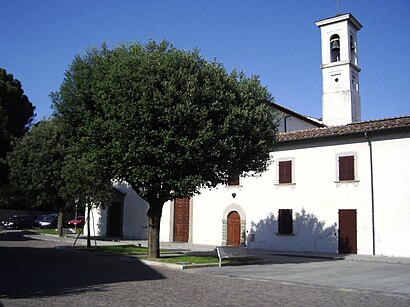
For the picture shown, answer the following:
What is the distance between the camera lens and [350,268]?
1683cm

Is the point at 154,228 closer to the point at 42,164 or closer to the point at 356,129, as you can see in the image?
the point at 356,129

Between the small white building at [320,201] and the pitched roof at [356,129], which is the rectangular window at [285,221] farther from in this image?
the pitched roof at [356,129]

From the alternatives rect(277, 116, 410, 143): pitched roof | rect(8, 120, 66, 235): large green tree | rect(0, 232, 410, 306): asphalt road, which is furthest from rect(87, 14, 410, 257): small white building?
rect(0, 232, 410, 306): asphalt road

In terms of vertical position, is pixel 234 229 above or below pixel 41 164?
below

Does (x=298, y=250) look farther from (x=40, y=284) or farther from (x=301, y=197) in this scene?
(x=40, y=284)

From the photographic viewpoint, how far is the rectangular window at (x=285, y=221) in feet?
84.5

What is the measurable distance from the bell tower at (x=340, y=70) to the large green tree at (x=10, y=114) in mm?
25750

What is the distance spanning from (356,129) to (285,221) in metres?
6.59

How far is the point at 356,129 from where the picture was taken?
2358cm

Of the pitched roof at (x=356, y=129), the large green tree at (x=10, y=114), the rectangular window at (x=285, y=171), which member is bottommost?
the rectangular window at (x=285, y=171)

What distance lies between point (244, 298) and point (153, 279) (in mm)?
3716

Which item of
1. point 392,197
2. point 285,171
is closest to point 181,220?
point 285,171

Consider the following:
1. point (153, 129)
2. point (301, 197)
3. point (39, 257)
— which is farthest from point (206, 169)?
point (301, 197)

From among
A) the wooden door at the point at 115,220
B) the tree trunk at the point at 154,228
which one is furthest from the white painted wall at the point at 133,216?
the tree trunk at the point at 154,228
